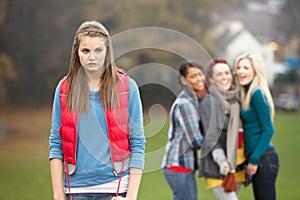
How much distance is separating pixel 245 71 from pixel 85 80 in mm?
1414

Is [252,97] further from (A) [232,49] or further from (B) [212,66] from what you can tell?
(A) [232,49]

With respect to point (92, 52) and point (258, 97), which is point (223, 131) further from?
point (92, 52)

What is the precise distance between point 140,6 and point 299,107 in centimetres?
298

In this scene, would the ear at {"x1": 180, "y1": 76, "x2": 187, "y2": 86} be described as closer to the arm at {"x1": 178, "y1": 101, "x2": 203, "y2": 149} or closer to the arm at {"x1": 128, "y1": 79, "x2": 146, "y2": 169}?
the arm at {"x1": 178, "y1": 101, "x2": 203, "y2": 149}

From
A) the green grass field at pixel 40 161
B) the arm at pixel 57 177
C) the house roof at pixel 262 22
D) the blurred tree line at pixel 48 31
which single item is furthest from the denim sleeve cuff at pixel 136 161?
the house roof at pixel 262 22

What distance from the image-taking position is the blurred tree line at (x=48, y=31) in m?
8.22

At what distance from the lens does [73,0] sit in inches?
332

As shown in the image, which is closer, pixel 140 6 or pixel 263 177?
pixel 263 177

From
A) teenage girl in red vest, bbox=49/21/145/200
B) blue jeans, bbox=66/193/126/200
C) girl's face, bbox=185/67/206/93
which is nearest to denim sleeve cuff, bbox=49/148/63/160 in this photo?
teenage girl in red vest, bbox=49/21/145/200

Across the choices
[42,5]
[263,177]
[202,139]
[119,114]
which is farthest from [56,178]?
[42,5]

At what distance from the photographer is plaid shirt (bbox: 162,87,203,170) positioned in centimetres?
298

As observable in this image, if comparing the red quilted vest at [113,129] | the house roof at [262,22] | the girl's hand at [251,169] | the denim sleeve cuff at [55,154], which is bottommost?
the girl's hand at [251,169]

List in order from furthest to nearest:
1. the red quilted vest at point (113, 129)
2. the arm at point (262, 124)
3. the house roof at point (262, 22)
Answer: the house roof at point (262, 22) < the arm at point (262, 124) < the red quilted vest at point (113, 129)

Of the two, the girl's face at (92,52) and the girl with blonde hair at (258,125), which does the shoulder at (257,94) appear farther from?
the girl's face at (92,52)
